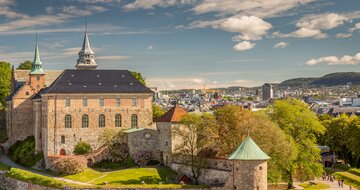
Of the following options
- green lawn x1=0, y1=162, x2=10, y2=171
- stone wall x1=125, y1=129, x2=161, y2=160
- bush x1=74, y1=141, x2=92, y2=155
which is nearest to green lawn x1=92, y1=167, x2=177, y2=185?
stone wall x1=125, y1=129, x2=161, y2=160

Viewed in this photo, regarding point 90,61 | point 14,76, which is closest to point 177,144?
point 14,76

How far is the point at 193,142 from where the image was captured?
2256 inches

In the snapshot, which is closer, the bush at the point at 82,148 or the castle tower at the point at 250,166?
the castle tower at the point at 250,166

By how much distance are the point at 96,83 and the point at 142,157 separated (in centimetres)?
1197

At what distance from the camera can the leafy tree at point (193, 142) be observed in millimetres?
56094

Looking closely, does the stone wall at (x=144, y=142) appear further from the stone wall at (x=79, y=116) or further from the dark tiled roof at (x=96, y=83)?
the dark tiled roof at (x=96, y=83)

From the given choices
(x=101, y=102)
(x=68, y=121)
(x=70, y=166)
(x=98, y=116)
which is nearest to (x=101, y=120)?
(x=98, y=116)

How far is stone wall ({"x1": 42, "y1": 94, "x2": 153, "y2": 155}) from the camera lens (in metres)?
67.2

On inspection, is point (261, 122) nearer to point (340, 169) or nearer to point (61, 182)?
point (61, 182)

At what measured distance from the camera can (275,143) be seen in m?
54.6

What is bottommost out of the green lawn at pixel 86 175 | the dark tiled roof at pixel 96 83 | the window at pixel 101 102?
the green lawn at pixel 86 175

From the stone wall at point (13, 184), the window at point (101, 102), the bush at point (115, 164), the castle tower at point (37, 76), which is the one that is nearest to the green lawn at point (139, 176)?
the bush at point (115, 164)

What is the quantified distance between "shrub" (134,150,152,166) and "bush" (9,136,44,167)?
13075mm

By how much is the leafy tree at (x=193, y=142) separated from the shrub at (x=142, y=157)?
5.96m
